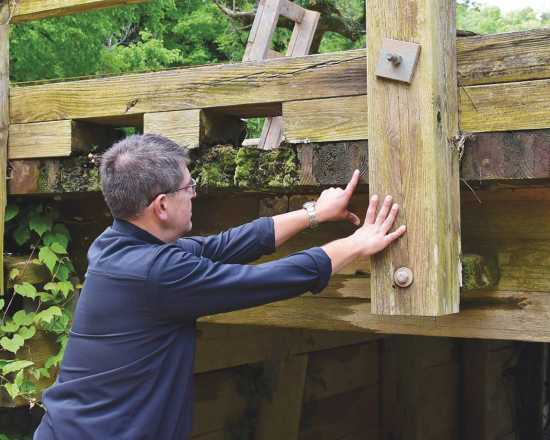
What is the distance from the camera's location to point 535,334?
2703mm

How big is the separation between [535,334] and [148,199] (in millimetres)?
1371

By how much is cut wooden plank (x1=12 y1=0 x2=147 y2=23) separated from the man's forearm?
4.13 feet

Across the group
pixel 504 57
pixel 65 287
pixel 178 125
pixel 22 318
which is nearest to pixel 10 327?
pixel 22 318

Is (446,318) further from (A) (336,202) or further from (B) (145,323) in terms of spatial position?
(B) (145,323)

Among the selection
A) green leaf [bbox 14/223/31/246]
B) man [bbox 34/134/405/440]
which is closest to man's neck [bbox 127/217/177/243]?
man [bbox 34/134/405/440]

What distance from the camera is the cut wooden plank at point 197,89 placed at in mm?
2781

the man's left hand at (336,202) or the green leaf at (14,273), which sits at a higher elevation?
the man's left hand at (336,202)

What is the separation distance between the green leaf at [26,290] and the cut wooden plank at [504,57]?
6.77ft

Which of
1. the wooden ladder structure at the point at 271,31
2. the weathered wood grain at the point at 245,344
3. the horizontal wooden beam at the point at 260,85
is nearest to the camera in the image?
the horizontal wooden beam at the point at 260,85

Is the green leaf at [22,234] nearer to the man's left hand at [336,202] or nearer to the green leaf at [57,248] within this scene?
the green leaf at [57,248]

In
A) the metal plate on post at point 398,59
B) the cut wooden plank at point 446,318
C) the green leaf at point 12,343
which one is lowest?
the green leaf at point 12,343

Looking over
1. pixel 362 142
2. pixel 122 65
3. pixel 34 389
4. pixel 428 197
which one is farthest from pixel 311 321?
pixel 122 65

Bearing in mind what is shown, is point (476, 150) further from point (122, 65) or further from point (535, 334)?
point (122, 65)

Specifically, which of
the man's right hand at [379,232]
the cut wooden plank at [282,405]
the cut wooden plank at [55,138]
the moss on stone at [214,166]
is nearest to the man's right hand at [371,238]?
the man's right hand at [379,232]
